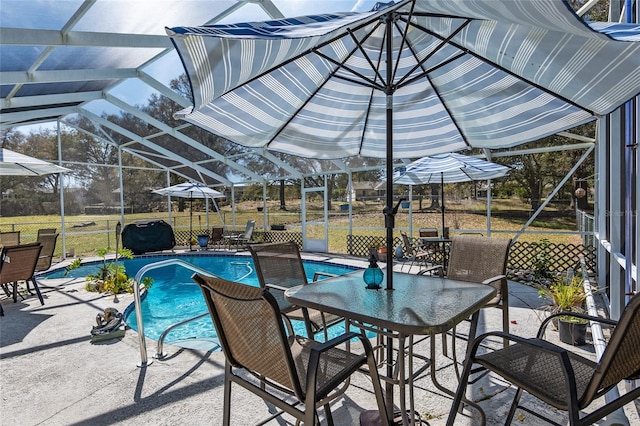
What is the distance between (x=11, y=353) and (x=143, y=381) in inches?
66.5

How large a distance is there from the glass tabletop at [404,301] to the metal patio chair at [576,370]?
0.26 meters

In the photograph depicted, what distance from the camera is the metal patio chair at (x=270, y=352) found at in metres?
1.37

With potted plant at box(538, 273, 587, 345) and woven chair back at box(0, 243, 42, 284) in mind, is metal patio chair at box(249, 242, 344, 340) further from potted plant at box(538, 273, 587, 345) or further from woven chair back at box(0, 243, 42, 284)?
woven chair back at box(0, 243, 42, 284)

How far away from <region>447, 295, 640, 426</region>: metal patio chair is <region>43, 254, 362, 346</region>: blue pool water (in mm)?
3750

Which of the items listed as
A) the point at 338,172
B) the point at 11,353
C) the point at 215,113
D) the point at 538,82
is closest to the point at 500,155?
the point at 338,172

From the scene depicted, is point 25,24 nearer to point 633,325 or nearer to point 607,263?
point 633,325

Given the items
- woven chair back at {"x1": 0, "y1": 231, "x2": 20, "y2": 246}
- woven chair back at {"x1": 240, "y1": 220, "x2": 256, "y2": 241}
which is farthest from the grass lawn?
woven chair back at {"x1": 0, "y1": 231, "x2": 20, "y2": 246}

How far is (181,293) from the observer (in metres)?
7.55

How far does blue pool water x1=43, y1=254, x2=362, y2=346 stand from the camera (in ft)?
17.2

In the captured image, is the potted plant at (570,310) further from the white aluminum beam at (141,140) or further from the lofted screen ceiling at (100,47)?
the white aluminum beam at (141,140)

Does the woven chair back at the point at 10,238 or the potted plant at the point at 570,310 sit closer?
the potted plant at the point at 570,310

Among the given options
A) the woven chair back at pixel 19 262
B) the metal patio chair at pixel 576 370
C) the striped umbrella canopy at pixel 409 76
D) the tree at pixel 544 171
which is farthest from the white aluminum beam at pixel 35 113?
the tree at pixel 544 171

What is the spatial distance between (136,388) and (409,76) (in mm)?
3188

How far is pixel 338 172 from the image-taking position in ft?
34.8
